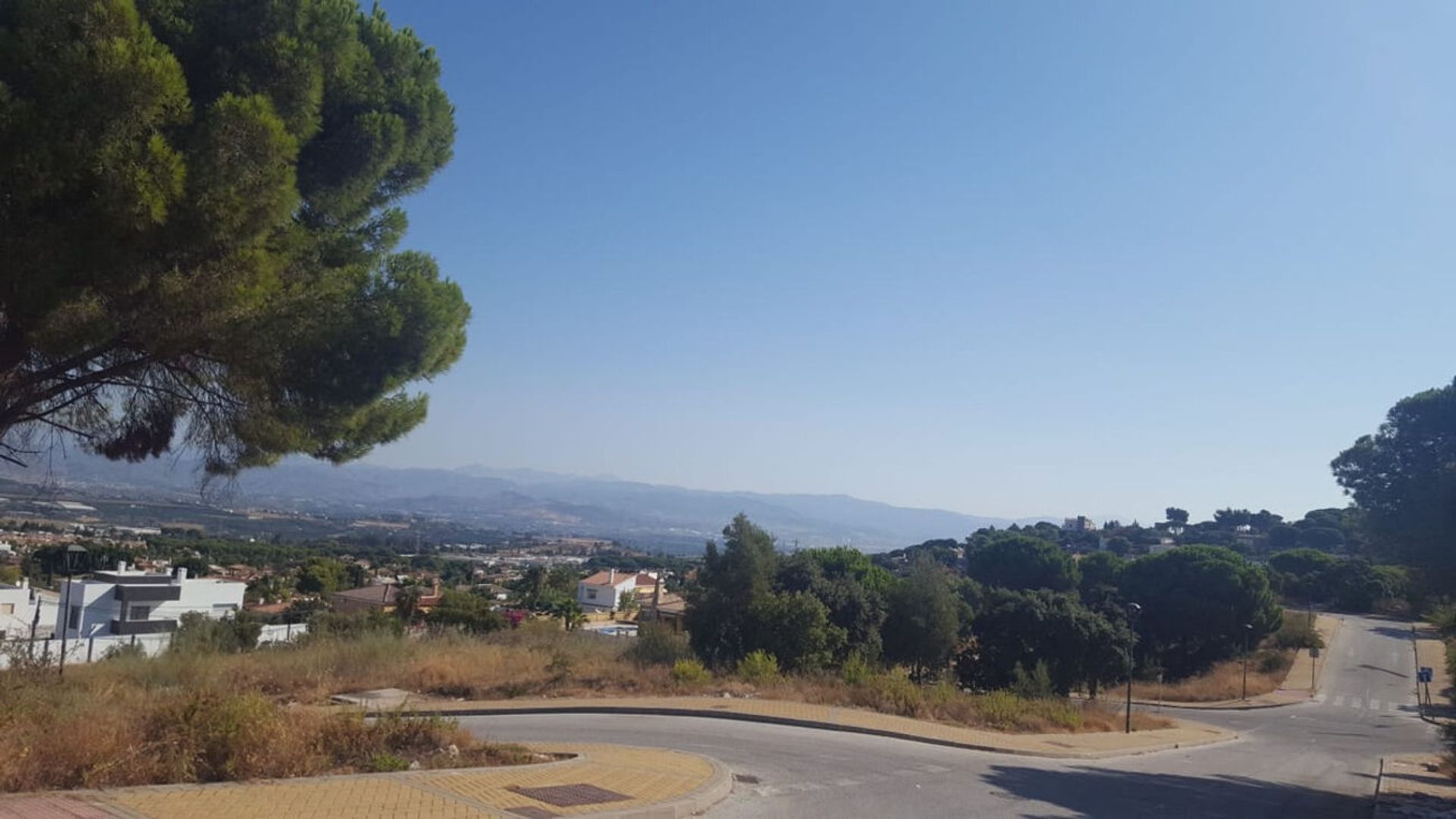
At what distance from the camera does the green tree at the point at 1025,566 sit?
74750 millimetres

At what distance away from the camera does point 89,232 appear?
7418 mm

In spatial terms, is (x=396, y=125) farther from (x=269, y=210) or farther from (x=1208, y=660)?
(x=1208, y=660)

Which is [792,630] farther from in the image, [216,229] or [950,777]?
[216,229]

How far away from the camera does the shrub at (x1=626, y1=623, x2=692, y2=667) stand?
22.2 metres

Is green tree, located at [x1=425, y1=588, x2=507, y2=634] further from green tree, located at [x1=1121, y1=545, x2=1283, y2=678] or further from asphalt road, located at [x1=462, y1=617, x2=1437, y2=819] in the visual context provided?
green tree, located at [x1=1121, y1=545, x2=1283, y2=678]

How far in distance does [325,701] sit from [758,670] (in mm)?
9320

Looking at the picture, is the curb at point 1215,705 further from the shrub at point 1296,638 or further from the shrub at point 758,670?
the shrub at point 758,670

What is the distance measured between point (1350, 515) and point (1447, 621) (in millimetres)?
5193

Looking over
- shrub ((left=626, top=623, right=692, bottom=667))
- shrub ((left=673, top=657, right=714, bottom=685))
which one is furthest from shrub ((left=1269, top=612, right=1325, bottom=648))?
shrub ((left=673, top=657, right=714, bottom=685))

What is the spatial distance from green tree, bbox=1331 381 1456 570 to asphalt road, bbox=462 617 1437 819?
4633mm

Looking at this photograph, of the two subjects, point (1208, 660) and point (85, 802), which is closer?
A: point (85, 802)

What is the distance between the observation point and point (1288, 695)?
52.5 m

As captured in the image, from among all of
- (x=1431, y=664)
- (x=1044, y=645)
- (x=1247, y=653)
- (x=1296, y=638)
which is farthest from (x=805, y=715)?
(x=1431, y=664)

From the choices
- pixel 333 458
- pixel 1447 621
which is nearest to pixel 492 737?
pixel 333 458
